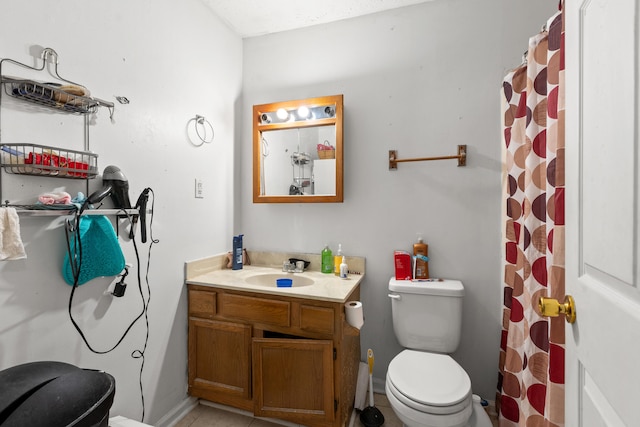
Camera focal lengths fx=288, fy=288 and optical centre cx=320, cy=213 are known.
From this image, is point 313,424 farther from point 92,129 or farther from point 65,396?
point 92,129

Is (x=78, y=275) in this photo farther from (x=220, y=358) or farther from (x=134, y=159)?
(x=220, y=358)

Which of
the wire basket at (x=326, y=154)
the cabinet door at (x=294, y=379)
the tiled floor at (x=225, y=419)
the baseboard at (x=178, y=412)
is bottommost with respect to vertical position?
the tiled floor at (x=225, y=419)

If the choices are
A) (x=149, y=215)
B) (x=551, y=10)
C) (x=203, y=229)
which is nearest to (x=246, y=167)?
(x=203, y=229)

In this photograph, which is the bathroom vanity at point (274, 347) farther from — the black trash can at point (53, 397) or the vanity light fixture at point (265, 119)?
the vanity light fixture at point (265, 119)

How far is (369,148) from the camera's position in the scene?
196 cm

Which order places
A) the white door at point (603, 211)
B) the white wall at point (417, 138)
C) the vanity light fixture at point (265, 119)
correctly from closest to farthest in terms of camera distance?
the white door at point (603, 211) → the white wall at point (417, 138) → the vanity light fixture at point (265, 119)

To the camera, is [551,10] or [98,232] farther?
[551,10]

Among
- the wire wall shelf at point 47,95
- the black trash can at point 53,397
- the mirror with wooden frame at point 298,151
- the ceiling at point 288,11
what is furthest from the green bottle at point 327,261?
the ceiling at point 288,11

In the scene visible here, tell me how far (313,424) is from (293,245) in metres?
1.09

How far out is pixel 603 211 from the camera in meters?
0.58

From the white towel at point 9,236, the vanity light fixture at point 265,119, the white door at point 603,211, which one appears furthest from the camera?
the vanity light fixture at point 265,119

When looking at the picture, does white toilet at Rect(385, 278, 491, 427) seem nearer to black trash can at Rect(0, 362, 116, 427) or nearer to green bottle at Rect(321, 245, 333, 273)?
green bottle at Rect(321, 245, 333, 273)

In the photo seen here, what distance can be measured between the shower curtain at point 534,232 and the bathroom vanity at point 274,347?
2.64 ft

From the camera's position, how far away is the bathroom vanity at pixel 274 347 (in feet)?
4.90
